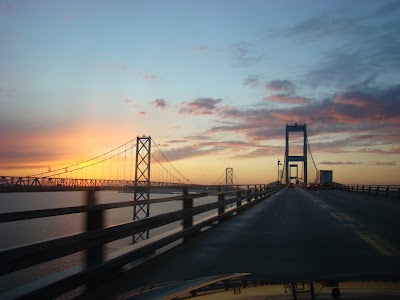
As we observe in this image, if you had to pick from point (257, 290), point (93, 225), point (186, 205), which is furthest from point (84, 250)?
point (186, 205)

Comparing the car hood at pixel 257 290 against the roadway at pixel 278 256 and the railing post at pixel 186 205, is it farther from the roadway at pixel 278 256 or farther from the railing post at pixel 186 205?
the railing post at pixel 186 205

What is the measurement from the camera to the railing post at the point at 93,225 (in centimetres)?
612

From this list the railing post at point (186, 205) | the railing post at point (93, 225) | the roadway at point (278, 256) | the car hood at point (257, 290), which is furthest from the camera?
the railing post at point (186, 205)

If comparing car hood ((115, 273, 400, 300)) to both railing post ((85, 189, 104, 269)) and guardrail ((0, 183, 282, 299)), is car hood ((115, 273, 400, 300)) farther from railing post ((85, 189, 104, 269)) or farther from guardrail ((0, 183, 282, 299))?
railing post ((85, 189, 104, 269))

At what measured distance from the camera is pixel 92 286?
5.83 meters

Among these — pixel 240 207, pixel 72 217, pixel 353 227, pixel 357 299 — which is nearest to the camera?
pixel 357 299

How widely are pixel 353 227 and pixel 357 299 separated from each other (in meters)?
10.0

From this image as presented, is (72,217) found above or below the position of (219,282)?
below

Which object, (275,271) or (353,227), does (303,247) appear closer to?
(275,271)

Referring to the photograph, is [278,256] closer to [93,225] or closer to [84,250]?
[93,225]

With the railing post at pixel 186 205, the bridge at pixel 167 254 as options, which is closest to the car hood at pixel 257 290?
the bridge at pixel 167 254

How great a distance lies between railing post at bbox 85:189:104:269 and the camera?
20.1 ft

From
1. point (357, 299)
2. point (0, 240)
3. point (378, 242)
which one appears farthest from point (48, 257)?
point (0, 240)

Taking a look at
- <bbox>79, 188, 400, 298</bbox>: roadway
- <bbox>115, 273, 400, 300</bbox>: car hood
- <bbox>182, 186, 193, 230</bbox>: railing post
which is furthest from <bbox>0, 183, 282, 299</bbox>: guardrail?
<bbox>182, 186, 193, 230</bbox>: railing post
